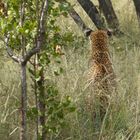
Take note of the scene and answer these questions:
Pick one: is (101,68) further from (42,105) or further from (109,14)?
(109,14)

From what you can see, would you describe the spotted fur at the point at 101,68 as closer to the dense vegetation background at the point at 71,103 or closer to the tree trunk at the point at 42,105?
the dense vegetation background at the point at 71,103

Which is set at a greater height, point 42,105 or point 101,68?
point 101,68

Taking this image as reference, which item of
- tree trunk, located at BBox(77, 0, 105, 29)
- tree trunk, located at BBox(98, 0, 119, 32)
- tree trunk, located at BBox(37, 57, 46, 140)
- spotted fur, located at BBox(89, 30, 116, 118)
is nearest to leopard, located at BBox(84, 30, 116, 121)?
spotted fur, located at BBox(89, 30, 116, 118)

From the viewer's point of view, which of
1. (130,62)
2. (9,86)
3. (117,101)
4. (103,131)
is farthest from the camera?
(130,62)

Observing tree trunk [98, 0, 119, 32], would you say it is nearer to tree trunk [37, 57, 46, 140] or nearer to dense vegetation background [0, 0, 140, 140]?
dense vegetation background [0, 0, 140, 140]

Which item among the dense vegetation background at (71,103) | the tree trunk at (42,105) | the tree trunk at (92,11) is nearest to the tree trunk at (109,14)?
the tree trunk at (92,11)

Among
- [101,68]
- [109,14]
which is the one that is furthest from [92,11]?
[101,68]

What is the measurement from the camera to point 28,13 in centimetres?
247

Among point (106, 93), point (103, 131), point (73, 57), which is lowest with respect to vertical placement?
point (103, 131)

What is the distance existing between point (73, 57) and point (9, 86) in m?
0.87

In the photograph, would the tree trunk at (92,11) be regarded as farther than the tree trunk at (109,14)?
No

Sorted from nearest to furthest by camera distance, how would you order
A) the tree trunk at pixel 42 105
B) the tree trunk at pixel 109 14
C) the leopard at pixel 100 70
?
1. the tree trunk at pixel 42 105
2. the leopard at pixel 100 70
3. the tree trunk at pixel 109 14

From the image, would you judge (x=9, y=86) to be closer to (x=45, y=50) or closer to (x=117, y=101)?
(x=117, y=101)

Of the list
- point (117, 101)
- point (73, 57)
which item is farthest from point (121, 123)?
point (73, 57)
